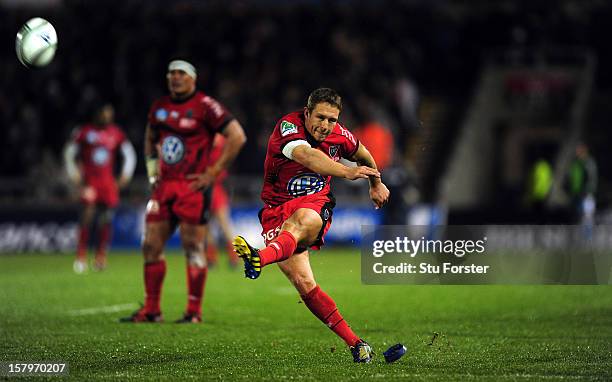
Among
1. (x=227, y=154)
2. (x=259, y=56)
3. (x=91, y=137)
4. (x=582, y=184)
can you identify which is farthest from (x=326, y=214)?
(x=259, y=56)

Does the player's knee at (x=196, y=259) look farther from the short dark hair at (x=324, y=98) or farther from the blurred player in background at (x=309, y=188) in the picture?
the short dark hair at (x=324, y=98)

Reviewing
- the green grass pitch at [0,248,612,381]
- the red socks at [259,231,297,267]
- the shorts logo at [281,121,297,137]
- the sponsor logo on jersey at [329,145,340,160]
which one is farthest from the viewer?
the sponsor logo on jersey at [329,145,340,160]

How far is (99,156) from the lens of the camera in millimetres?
18219

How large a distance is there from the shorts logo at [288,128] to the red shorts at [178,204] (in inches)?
113

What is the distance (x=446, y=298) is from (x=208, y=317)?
331 cm

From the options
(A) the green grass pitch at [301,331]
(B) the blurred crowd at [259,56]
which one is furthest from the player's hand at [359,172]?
(B) the blurred crowd at [259,56]

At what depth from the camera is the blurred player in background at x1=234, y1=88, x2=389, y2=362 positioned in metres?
7.75

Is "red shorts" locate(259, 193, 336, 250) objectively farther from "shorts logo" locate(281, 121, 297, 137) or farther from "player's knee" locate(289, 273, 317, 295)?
"shorts logo" locate(281, 121, 297, 137)

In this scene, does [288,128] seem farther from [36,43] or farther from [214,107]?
[36,43]

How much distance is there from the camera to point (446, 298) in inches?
526

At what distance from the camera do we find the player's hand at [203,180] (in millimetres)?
10617

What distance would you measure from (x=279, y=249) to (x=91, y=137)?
11.0 meters

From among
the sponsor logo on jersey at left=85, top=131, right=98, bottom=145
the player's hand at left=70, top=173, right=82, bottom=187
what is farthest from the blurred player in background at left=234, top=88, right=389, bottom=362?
the sponsor logo on jersey at left=85, top=131, right=98, bottom=145

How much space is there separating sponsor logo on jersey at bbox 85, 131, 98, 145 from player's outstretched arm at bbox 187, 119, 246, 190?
768 centimetres
